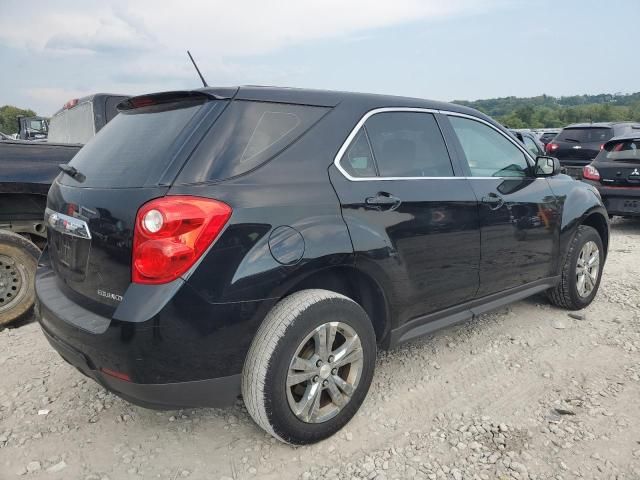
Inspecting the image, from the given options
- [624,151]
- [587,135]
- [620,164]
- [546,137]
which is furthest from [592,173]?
[546,137]

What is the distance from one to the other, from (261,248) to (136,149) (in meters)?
0.81

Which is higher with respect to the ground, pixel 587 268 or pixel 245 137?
pixel 245 137

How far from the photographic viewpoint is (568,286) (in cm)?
415

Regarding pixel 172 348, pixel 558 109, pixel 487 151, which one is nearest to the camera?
pixel 172 348

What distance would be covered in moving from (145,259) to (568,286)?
11.5 feet

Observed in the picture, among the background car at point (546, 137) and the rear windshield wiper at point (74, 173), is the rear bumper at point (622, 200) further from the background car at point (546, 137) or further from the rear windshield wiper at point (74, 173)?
the background car at point (546, 137)

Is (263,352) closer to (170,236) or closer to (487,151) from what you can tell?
(170,236)

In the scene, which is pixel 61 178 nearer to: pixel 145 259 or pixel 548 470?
pixel 145 259

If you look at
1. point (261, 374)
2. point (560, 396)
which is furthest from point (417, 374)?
point (261, 374)

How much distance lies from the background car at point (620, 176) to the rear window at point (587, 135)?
364cm

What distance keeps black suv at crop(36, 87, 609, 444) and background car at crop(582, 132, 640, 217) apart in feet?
19.0

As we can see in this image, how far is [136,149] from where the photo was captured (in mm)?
2383

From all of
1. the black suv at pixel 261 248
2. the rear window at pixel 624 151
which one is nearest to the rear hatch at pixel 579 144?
the rear window at pixel 624 151

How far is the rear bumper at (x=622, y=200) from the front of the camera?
763 cm
